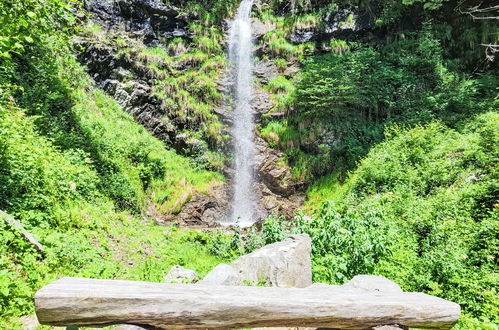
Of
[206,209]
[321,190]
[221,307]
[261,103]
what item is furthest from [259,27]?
[221,307]

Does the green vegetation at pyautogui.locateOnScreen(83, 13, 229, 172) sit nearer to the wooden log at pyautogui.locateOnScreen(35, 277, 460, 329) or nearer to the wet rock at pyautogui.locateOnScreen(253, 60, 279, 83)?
the wet rock at pyautogui.locateOnScreen(253, 60, 279, 83)

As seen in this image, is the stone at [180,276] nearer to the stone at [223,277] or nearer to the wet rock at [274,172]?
the stone at [223,277]

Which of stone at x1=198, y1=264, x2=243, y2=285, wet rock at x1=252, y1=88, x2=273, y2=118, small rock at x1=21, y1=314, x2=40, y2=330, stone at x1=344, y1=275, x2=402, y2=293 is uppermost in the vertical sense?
wet rock at x1=252, y1=88, x2=273, y2=118

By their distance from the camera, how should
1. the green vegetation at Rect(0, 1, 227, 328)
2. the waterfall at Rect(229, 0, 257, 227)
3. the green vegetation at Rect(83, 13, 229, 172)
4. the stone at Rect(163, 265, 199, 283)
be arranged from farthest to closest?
the green vegetation at Rect(83, 13, 229, 172) → the waterfall at Rect(229, 0, 257, 227) → the stone at Rect(163, 265, 199, 283) → the green vegetation at Rect(0, 1, 227, 328)

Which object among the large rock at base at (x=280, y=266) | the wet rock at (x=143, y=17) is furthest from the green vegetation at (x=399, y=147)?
the wet rock at (x=143, y=17)

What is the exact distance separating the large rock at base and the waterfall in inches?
274

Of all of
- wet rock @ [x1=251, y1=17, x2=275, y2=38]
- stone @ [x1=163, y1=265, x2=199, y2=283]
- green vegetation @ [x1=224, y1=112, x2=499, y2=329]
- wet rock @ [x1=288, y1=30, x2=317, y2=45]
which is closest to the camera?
green vegetation @ [x1=224, y1=112, x2=499, y2=329]

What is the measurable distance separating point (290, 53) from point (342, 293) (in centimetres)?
1453

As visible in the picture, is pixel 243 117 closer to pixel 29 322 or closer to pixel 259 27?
pixel 259 27

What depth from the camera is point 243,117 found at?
14078 mm

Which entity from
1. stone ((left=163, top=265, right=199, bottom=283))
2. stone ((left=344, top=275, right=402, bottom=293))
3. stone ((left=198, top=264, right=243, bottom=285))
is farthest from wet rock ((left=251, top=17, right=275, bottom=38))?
stone ((left=344, top=275, right=402, bottom=293))

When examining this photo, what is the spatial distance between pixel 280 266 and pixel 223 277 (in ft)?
2.94

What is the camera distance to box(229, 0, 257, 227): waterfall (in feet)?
40.9

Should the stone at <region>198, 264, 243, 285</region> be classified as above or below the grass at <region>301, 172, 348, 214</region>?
below
